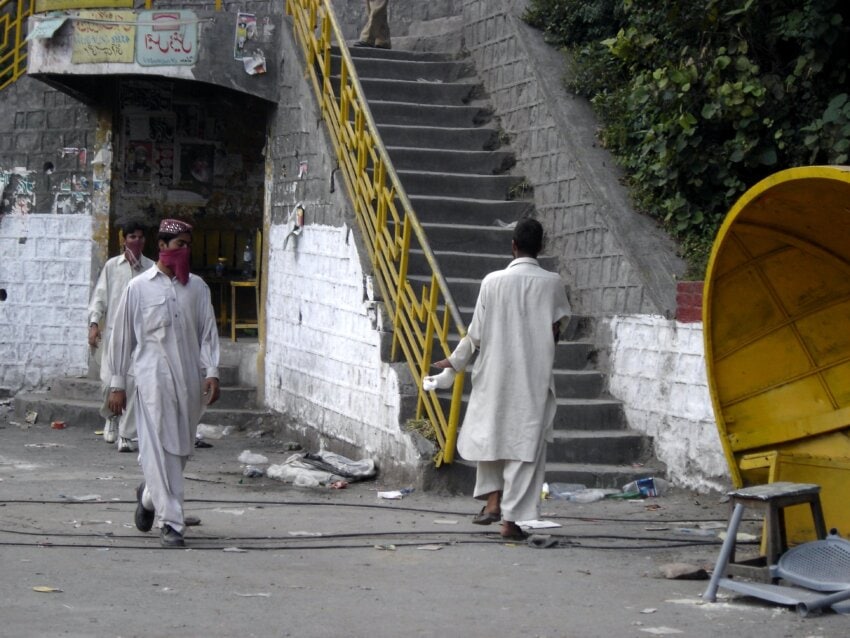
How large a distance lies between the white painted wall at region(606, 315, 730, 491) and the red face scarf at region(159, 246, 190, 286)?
3.53 metres

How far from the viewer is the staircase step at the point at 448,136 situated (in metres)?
12.5

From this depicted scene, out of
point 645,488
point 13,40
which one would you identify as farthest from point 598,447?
point 13,40

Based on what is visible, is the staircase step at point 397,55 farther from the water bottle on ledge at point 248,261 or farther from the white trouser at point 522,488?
the white trouser at point 522,488

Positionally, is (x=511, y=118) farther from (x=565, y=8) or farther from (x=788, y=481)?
(x=788, y=481)

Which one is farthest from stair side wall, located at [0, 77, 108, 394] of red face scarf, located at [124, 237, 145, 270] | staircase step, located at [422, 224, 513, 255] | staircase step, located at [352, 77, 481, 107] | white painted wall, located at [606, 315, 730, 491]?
white painted wall, located at [606, 315, 730, 491]

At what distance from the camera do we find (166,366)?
7.48 metres

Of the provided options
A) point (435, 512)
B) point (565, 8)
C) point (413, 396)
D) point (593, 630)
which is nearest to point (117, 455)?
point (413, 396)

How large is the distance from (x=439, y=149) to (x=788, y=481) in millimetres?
6305

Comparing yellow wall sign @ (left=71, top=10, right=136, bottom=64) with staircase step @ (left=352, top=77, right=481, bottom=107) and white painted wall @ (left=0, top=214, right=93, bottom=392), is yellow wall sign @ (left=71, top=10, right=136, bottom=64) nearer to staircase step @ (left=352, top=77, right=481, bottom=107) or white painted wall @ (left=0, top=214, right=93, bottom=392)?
white painted wall @ (left=0, top=214, right=93, bottom=392)

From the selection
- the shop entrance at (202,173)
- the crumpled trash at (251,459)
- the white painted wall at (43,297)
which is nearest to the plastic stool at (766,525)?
the crumpled trash at (251,459)

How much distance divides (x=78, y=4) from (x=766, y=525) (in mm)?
9621

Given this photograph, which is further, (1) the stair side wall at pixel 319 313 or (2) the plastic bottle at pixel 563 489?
(1) the stair side wall at pixel 319 313

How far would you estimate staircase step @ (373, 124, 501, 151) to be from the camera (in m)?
12.5

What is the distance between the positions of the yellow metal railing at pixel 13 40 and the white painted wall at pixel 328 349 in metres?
3.91
